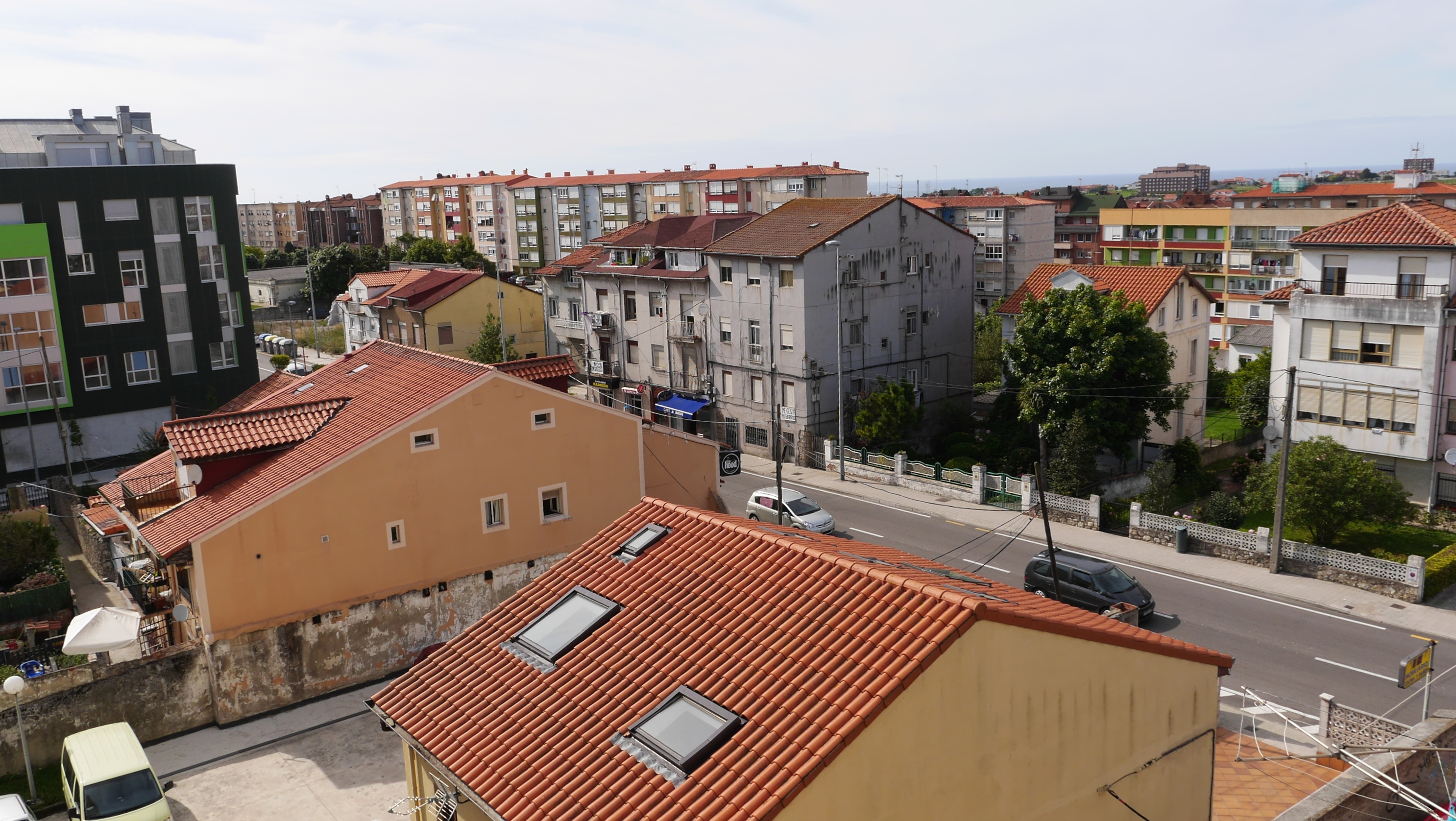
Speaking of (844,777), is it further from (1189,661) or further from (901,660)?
(1189,661)

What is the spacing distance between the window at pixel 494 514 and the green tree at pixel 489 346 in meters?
40.5

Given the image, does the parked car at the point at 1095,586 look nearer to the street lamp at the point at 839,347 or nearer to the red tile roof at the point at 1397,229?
the red tile roof at the point at 1397,229

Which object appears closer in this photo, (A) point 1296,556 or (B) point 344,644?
(B) point 344,644

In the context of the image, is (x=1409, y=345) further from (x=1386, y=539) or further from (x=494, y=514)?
(x=494, y=514)

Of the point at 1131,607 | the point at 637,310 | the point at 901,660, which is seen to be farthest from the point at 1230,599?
the point at 637,310

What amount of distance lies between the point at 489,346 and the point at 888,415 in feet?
104

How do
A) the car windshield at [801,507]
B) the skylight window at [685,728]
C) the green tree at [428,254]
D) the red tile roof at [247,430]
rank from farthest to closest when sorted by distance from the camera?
the green tree at [428,254]
the car windshield at [801,507]
the red tile roof at [247,430]
the skylight window at [685,728]

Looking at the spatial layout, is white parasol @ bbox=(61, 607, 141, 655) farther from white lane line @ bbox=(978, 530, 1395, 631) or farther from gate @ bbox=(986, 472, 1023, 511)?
gate @ bbox=(986, 472, 1023, 511)

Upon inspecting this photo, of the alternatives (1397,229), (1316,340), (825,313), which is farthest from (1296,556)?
(825,313)

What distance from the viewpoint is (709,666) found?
37.5 ft

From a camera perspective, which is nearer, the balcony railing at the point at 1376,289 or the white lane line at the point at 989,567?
the white lane line at the point at 989,567

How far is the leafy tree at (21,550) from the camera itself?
30344mm

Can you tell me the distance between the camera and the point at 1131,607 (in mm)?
26531

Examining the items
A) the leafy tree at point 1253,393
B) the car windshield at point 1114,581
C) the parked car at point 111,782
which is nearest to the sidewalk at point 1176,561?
the car windshield at point 1114,581
